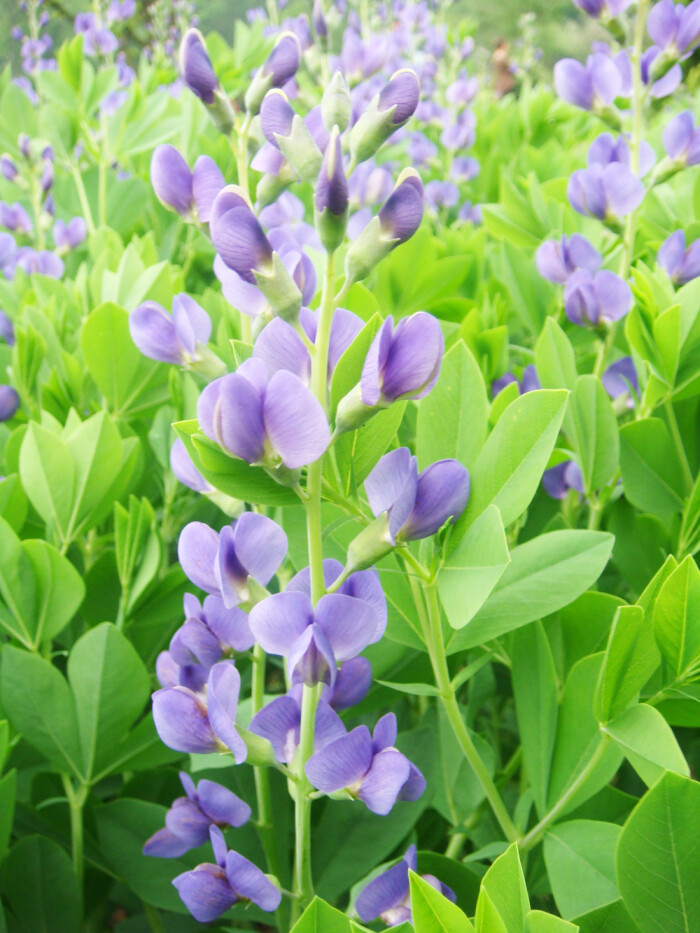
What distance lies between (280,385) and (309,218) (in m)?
1.56

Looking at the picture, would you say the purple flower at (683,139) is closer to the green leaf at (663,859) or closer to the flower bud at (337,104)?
the flower bud at (337,104)

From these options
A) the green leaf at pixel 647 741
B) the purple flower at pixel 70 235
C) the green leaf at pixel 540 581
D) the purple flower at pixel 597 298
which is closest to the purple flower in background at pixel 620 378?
the purple flower at pixel 597 298

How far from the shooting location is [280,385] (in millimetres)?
490

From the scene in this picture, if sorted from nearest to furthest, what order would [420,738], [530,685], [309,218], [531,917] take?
1. [531,917]
2. [530,685]
3. [420,738]
4. [309,218]

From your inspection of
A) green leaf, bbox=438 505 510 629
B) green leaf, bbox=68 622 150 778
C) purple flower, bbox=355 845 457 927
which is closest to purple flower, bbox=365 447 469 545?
green leaf, bbox=438 505 510 629

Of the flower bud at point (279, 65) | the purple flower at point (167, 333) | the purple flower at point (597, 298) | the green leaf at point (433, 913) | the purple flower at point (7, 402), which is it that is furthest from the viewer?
the purple flower at point (7, 402)

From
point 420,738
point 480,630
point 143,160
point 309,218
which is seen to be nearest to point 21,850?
point 420,738

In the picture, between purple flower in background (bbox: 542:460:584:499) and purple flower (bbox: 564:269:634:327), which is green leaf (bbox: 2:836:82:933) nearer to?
purple flower in background (bbox: 542:460:584:499)

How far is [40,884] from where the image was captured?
82 cm

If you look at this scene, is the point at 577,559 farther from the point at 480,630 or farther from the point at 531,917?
the point at 531,917

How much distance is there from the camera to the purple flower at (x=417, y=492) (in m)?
0.55

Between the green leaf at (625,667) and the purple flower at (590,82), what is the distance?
2.86ft

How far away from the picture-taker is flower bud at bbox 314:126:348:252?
1.73ft

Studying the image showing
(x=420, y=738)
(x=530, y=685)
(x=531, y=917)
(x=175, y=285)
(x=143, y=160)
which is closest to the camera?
(x=531, y=917)
